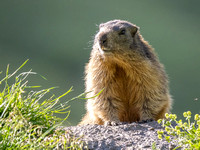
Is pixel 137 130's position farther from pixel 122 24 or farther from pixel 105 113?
pixel 122 24

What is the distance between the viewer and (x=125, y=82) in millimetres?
5387

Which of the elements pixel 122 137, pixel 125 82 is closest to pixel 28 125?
pixel 122 137

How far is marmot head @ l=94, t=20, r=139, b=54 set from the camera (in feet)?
16.4

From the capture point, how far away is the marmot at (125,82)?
5.21 metres

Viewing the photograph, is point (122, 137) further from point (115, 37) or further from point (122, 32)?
point (122, 32)

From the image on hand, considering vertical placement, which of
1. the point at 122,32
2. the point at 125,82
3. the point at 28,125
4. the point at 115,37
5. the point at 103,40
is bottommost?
the point at 28,125

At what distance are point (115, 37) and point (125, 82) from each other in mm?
619

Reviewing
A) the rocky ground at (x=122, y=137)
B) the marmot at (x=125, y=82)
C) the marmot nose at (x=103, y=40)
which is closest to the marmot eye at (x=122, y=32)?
the marmot at (x=125, y=82)

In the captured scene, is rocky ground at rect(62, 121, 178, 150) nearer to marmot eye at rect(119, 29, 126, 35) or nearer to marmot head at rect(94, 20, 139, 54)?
marmot head at rect(94, 20, 139, 54)

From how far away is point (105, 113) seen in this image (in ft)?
17.1

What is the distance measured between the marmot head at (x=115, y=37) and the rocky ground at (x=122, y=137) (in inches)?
37.6

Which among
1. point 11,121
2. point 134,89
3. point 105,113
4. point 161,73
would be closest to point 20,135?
point 11,121

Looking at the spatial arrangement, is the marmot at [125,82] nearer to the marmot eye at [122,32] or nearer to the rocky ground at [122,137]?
the marmot eye at [122,32]

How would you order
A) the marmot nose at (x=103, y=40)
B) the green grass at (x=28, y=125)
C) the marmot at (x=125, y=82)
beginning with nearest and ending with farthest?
the green grass at (x=28, y=125), the marmot nose at (x=103, y=40), the marmot at (x=125, y=82)
